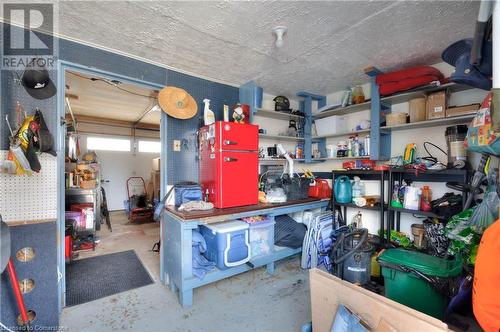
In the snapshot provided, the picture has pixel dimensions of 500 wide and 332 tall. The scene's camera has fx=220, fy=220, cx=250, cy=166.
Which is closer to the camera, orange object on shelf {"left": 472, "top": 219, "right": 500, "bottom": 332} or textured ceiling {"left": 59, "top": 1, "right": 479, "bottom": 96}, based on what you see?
orange object on shelf {"left": 472, "top": 219, "right": 500, "bottom": 332}

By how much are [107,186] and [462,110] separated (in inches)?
306

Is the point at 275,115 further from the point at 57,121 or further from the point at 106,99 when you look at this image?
the point at 106,99

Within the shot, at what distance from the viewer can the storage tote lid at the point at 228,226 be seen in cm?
215

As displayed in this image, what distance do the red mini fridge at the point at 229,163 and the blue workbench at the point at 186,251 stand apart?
0.19 m

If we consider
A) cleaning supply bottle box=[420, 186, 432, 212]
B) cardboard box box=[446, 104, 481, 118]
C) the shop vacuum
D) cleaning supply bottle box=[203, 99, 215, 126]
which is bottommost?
the shop vacuum

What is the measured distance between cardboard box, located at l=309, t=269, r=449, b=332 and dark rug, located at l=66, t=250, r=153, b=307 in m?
1.97

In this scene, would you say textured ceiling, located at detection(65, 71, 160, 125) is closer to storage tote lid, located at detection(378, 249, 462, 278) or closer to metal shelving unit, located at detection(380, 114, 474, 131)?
metal shelving unit, located at detection(380, 114, 474, 131)

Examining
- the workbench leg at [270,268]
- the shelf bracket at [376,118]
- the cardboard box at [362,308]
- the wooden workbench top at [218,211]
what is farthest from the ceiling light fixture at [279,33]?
the workbench leg at [270,268]

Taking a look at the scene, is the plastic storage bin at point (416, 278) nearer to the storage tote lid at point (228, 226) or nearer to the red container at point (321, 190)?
the storage tote lid at point (228, 226)

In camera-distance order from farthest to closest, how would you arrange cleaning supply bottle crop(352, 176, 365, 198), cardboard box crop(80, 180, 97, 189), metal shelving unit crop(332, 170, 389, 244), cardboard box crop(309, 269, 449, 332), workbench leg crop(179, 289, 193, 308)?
cardboard box crop(80, 180, 97, 189)
cleaning supply bottle crop(352, 176, 365, 198)
metal shelving unit crop(332, 170, 389, 244)
workbench leg crop(179, 289, 193, 308)
cardboard box crop(309, 269, 449, 332)

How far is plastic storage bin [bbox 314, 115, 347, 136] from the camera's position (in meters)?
3.29

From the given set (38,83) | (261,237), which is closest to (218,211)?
(261,237)

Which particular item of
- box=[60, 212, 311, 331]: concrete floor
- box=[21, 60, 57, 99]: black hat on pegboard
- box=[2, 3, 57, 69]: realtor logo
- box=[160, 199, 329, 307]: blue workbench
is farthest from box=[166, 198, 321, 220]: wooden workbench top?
box=[2, 3, 57, 69]: realtor logo

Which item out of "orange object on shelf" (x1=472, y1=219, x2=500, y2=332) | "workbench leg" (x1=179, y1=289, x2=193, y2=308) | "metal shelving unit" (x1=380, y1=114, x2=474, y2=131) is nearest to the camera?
"orange object on shelf" (x1=472, y1=219, x2=500, y2=332)
